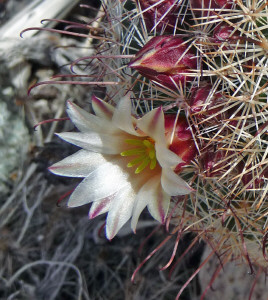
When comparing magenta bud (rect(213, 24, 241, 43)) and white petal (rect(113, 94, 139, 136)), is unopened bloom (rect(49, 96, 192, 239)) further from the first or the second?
magenta bud (rect(213, 24, 241, 43))

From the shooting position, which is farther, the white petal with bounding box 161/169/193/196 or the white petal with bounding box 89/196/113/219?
the white petal with bounding box 89/196/113/219

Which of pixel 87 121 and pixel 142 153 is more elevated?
pixel 87 121

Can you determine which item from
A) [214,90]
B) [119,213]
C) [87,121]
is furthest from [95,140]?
[214,90]

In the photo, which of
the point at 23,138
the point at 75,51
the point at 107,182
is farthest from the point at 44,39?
the point at 107,182

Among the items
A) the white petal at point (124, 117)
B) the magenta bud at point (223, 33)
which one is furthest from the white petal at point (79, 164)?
the magenta bud at point (223, 33)

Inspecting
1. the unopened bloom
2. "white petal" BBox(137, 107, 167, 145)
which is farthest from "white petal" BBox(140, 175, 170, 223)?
"white petal" BBox(137, 107, 167, 145)

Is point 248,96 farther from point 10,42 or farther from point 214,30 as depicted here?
point 10,42

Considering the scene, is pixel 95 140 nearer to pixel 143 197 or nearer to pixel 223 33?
pixel 143 197
